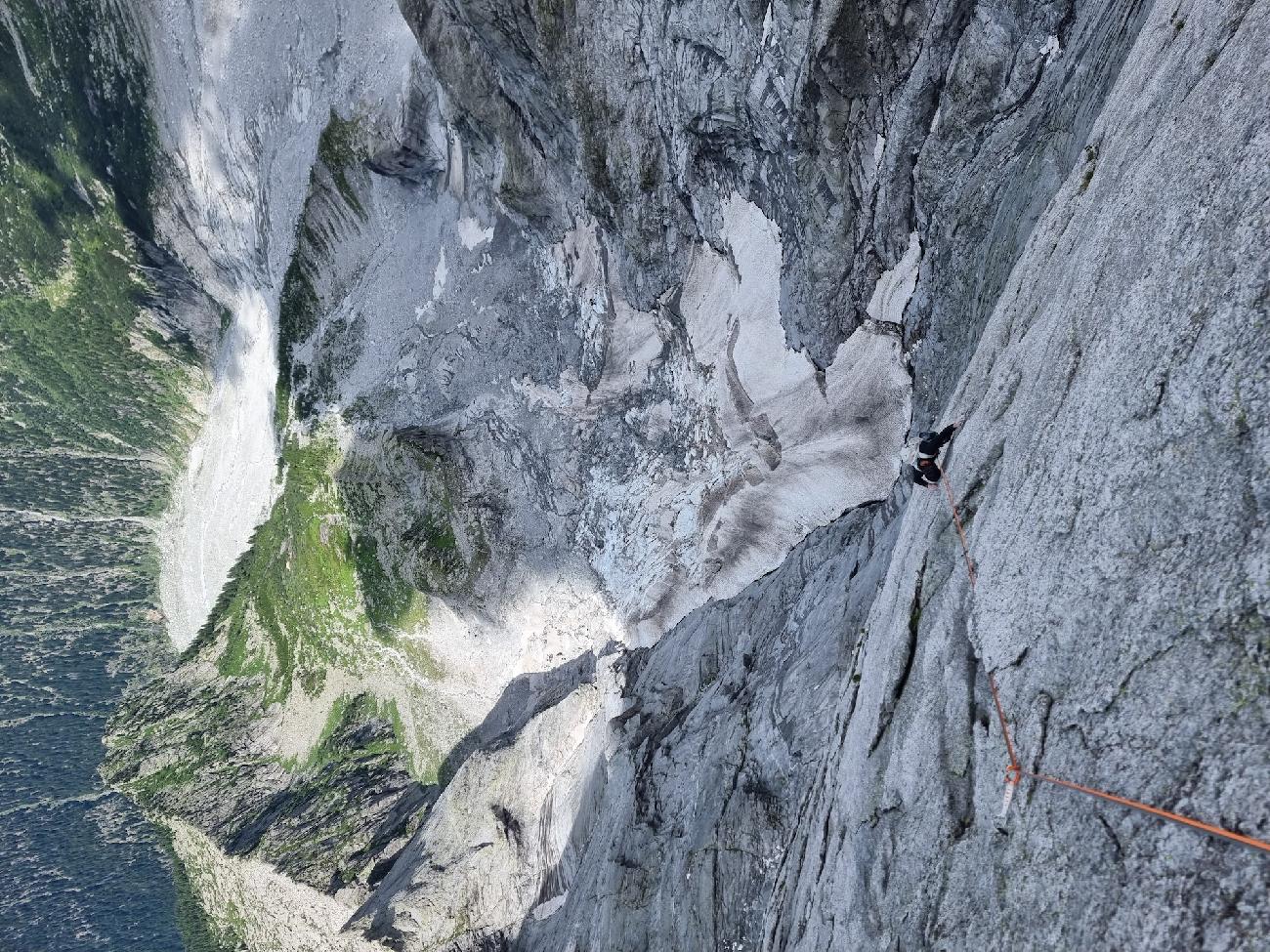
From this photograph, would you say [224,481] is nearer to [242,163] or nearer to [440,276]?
[242,163]

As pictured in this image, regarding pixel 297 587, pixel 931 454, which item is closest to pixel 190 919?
pixel 297 587

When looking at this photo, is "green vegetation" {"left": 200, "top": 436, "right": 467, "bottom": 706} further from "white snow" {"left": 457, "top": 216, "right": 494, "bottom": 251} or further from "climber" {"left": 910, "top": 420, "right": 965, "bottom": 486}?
"climber" {"left": 910, "top": 420, "right": 965, "bottom": 486}

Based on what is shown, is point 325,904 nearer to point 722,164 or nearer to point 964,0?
point 722,164

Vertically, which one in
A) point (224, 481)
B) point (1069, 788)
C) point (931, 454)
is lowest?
point (1069, 788)

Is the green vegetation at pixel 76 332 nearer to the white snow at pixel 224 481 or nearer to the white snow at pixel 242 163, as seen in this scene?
the white snow at pixel 224 481

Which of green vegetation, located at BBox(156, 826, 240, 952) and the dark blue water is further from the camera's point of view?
the dark blue water

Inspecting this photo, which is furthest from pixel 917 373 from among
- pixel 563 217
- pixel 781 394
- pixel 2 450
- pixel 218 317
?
pixel 2 450

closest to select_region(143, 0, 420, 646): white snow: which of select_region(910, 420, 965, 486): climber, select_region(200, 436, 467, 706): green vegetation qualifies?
select_region(200, 436, 467, 706): green vegetation

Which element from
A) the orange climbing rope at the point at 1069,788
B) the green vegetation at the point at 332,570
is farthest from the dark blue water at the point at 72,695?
the orange climbing rope at the point at 1069,788
